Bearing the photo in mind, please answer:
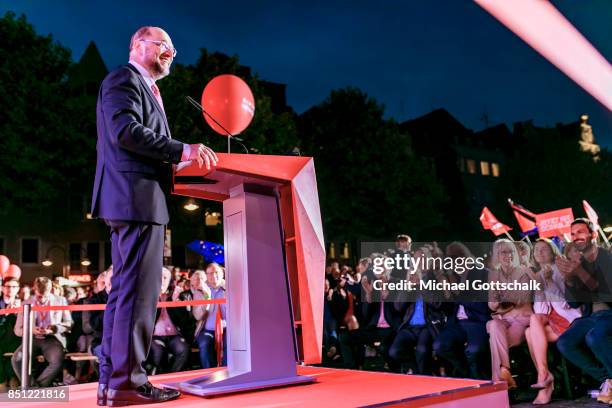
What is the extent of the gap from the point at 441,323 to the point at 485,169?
45.5 meters

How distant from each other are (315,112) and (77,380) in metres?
23.0

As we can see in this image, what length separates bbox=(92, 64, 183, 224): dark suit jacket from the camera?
9.25ft

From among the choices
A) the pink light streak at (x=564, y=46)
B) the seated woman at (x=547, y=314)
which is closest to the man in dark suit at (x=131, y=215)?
the pink light streak at (x=564, y=46)

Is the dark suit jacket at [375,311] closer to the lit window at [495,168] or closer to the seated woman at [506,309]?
the seated woman at [506,309]

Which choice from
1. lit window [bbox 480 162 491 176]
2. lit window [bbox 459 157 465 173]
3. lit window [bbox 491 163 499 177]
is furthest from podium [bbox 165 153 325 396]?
lit window [bbox 491 163 499 177]

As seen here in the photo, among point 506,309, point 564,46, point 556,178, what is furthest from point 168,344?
point 556,178

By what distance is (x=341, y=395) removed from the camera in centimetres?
293

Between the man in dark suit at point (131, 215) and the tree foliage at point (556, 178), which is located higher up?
the tree foliage at point (556, 178)

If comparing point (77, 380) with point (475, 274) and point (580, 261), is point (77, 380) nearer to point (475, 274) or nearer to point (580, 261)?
point (475, 274)

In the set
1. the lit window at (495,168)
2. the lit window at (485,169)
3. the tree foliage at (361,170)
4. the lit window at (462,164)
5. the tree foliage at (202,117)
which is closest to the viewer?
the tree foliage at (202,117)

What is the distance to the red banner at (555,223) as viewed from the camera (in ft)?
54.9

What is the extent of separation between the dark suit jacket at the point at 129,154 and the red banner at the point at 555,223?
1590 cm

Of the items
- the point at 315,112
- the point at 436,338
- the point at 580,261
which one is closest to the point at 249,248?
the point at 580,261

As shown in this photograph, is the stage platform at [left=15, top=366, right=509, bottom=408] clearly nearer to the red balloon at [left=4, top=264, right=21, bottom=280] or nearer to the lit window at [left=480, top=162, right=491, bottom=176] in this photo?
the red balloon at [left=4, top=264, right=21, bottom=280]
